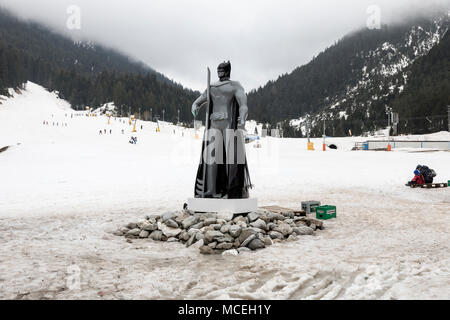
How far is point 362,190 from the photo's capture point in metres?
14.4

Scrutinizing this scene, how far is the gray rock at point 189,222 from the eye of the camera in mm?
7202

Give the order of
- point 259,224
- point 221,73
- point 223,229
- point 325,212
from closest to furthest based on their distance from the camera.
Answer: point 223,229 → point 259,224 → point 221,73 → point 325,212

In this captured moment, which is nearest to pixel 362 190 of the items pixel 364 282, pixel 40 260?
pixel 364 282

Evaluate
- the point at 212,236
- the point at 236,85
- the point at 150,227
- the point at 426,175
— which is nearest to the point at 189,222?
the point at 150,227

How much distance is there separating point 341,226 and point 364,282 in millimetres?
3786

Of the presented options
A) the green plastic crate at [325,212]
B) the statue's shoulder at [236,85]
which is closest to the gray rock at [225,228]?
the green plastic crate at [325,212]

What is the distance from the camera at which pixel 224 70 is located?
830 centimetres

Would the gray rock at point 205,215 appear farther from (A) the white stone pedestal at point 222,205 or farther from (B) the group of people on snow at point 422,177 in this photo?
(B) the group of people on snow at point 422,177

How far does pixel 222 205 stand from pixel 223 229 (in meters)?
1.23

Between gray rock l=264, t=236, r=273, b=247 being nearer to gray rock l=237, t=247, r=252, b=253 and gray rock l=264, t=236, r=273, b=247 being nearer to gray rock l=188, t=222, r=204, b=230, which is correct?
gray rock l=237, t=247, r=252, b=253

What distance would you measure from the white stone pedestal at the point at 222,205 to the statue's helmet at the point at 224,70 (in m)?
2.90

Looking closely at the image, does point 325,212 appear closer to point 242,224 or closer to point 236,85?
point 242,224

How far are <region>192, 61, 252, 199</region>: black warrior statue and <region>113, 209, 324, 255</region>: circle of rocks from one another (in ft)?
2.20

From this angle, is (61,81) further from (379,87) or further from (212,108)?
(212,108)
